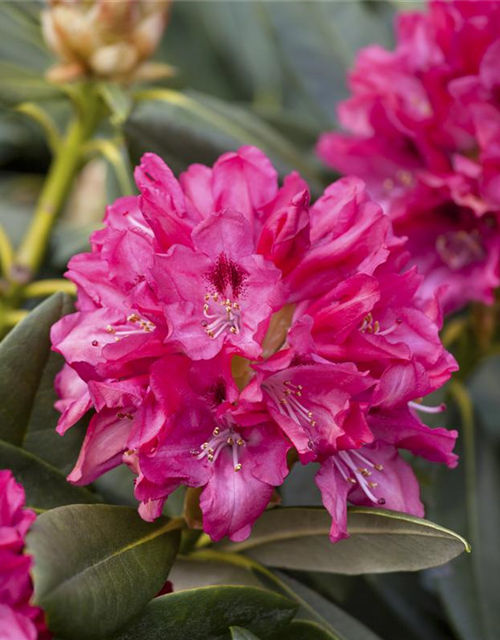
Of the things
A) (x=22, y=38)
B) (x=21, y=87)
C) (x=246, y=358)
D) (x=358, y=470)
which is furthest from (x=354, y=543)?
(x=22, y=38)

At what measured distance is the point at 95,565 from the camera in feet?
1.92

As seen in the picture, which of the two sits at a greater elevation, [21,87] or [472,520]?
[21,87]

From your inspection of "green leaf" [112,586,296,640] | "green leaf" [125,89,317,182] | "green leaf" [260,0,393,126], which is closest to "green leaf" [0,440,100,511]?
"green leaf" [112,586,296,640]

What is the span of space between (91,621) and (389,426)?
0.25 m

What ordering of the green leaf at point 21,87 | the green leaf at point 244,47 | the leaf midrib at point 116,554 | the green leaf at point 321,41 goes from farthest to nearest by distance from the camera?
the green leaf at point 244,47 < the green leaf at point 321,41 < the green leaf at point 21,87 < the leaf midrib at point 116,554

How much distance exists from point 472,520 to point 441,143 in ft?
1.48

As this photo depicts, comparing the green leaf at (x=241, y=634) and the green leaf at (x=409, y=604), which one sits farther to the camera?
the green leaf at (x=409, y=604)

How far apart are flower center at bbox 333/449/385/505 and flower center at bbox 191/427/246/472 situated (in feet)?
0.23

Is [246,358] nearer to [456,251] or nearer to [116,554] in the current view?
[116,554]

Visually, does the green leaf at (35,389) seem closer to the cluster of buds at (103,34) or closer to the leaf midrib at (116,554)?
the leaf midrib at (116,554)

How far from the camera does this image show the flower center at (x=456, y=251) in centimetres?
102

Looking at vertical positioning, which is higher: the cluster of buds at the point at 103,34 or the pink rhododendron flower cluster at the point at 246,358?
the cluster of buds at the point at 103,34

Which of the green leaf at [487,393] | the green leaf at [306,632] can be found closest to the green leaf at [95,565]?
the green leaf at [306,632]

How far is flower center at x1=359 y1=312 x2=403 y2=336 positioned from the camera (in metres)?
0.66
